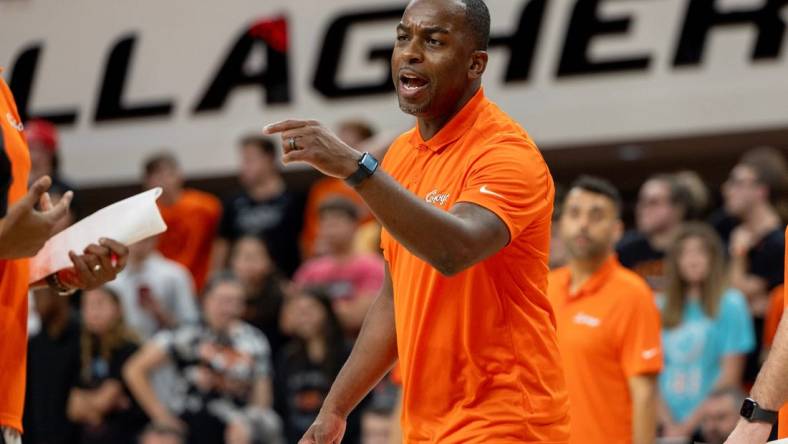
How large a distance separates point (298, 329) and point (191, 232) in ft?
8.61

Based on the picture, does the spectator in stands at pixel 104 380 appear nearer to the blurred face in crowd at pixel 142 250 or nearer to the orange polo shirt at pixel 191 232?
the blurred face in crowd at pixel 142 250

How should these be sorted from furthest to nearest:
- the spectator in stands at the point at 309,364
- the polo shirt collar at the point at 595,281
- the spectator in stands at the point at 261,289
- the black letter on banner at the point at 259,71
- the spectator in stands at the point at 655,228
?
the black letter on banner at the point at 259,71 < the spectator in stands at the point at 261,289 < the spectator in stands at the point at 655,228 < the spectator in stands at the point at 309,364 < the polo shirt collar at the point at 595,281

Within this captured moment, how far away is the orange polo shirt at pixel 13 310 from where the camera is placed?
4.71 metres

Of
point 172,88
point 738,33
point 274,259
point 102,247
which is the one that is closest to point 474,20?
point 102,247

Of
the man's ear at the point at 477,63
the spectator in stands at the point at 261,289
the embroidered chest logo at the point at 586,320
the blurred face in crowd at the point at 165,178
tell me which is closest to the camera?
the man's ear at the point at 477,63

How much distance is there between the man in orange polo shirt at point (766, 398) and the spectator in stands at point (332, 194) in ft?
20.1

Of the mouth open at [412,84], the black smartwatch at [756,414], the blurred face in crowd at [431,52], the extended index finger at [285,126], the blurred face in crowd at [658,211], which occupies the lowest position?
the black smartwatch at [756,414]

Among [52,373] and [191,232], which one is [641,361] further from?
[191,232]

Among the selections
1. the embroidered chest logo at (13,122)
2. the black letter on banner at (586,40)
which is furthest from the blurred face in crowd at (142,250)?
the embroidered chest logo at (13,122)

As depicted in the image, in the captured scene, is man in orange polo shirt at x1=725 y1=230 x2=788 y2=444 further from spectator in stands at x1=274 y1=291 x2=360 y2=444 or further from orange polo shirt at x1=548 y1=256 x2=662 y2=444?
spectator in stands at x1=274 y1=291 x2=360 y2=444

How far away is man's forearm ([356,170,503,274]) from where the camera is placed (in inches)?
154

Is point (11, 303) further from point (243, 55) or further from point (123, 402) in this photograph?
point (243, 55)

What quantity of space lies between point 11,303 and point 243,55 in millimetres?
8243

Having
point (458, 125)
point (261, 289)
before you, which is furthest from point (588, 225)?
point (261, 289)
